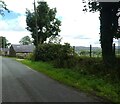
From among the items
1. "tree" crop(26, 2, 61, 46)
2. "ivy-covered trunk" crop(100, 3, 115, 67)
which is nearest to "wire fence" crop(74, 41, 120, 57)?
"ivy-covered trunk" crop(100, 3, 115, 67)

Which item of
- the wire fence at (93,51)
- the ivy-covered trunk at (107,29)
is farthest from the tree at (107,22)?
the wire fence at (93,51)

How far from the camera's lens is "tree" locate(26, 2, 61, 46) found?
84.2 meters

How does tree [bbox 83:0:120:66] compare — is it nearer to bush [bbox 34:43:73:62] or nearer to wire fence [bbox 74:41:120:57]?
wire fence [bbox 74:41:120:57]

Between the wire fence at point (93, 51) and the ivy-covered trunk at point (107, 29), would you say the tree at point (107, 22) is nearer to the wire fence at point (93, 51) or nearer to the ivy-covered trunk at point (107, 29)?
the ivy-covered trunk at point (107, 29)

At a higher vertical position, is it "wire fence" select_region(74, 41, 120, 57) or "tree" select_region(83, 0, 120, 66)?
"tree" select_region(83, 0, 120, 66)

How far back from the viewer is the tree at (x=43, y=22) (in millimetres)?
84150

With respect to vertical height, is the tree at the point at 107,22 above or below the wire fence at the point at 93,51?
above

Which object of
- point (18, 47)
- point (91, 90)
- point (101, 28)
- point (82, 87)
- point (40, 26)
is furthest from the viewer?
point (18, 47)

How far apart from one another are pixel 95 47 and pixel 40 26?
53.0m

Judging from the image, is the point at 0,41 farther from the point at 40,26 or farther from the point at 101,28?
the point at 101,28

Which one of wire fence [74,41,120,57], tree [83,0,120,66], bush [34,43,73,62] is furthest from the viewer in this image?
bush [34,43,73,62]

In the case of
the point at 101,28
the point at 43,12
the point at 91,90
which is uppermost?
the point at 43,12

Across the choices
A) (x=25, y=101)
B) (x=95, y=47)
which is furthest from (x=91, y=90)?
(x=95, y=47)

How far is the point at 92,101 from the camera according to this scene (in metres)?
12.5
